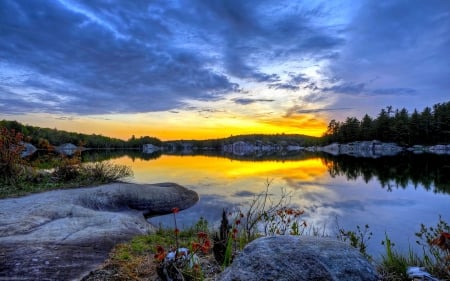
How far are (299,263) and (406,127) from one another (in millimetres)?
96813

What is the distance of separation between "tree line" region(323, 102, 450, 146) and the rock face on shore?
88.5m

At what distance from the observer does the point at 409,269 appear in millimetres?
4434

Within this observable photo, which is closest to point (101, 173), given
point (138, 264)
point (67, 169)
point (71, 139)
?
point (67, 169)

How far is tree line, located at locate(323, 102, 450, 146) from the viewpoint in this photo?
78838 mm

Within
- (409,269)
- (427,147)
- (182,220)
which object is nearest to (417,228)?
(409,269)

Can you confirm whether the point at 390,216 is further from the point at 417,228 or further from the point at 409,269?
the point at 409,269

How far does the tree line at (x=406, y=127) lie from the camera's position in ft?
259

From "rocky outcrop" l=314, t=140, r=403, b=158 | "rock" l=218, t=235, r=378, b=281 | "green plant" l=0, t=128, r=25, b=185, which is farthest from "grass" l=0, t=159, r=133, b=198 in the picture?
"rocky outcrop" l=314, t=140, r=403, b=158

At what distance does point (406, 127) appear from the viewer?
277 ft

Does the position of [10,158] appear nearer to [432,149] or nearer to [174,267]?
[174,267]

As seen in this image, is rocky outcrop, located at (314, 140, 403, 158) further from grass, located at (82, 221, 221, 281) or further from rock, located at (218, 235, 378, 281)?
rock, located at (218, 235, 378, 281)

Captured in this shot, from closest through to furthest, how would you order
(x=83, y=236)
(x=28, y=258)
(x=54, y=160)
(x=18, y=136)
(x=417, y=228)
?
(x=28, y=258)
(x=83, y=236)
(x=417, y=228)
(x=18, y=136)
(x=54, y=160)

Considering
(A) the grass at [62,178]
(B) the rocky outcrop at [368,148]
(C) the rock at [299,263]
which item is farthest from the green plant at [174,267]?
(B) the rocky outcrop at [368,148]

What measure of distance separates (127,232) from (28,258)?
299cm
